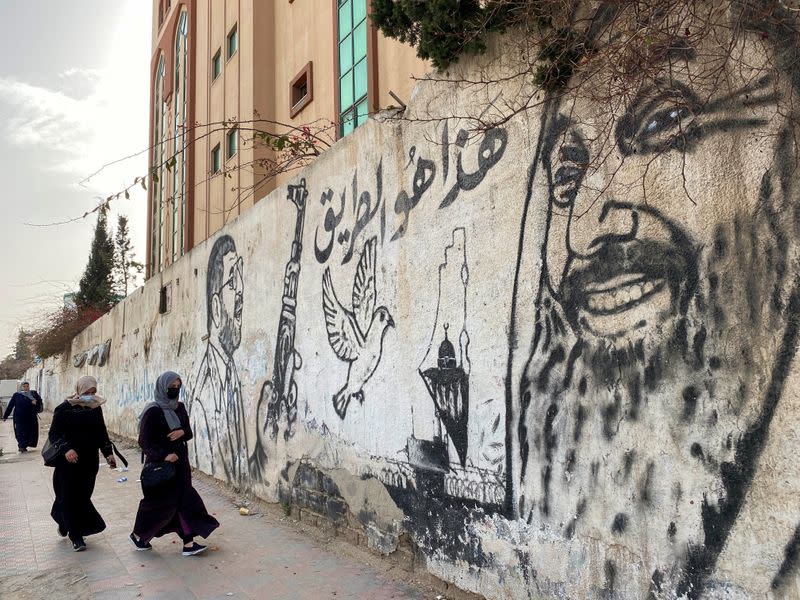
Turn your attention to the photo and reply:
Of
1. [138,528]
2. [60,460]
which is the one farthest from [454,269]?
[60,460]

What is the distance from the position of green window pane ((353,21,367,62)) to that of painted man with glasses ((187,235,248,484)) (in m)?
3.36

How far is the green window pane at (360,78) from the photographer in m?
8.91

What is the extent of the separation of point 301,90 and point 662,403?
33.1 feet

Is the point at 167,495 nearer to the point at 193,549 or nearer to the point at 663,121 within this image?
the point at 193,549

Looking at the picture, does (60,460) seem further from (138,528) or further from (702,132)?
(702,132)

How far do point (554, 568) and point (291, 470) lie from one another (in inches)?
133

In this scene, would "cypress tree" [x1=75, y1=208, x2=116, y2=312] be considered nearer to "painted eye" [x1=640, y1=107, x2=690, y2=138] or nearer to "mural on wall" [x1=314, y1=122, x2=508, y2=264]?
"mural on wall" [x1=314, y1=122, x2=508, y2=264]

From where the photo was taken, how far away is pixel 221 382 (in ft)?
25.7

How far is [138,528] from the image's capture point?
17.3ft

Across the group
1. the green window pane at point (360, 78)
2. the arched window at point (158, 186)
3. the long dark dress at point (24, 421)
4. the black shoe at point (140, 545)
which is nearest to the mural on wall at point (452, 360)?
the black shoe at point (140, 545)

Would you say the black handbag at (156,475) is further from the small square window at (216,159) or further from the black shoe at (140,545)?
the small square window at (216,159)

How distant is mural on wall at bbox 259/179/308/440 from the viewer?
5988 mm

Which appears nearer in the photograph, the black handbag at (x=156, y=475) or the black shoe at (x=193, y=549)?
the black shoe at (x=193, y=549)

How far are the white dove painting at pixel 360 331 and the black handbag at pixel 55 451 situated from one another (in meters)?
2.56
